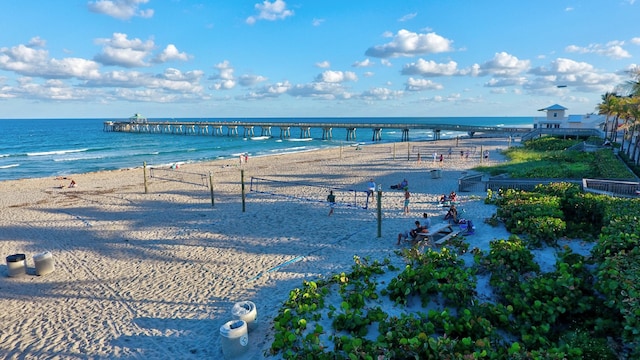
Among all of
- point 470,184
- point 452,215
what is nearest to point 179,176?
point 470,184

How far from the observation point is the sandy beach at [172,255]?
691 centimetres

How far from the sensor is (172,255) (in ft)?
35.5

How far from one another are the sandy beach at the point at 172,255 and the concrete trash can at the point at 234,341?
0.62 feet

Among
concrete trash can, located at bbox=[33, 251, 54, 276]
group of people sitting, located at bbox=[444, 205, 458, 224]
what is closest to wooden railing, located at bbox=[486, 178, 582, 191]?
group of people sitting, located at bbox=[444, 205, 458, 224]

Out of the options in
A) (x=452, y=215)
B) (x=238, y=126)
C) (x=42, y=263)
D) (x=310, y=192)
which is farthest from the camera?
(x=238, y=126)

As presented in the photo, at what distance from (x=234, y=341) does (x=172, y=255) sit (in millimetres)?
5767

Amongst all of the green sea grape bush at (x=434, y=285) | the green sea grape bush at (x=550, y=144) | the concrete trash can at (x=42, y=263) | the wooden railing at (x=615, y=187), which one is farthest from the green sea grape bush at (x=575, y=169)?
the concrete trash can at (x=42, y=263)

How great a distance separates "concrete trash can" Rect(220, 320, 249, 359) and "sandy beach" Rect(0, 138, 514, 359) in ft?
0.62

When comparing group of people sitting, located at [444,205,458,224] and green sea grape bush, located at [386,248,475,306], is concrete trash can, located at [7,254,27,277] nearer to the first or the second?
green sea grape bush, located at [386,248,475,306]

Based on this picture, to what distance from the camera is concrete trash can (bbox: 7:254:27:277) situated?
9.55 m

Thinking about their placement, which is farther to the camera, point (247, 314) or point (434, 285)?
point (434, 285)

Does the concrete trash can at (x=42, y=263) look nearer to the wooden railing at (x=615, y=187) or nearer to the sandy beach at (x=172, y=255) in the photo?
the sandy beach at (x=172, y=255)

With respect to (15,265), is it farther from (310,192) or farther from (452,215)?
(452,215)

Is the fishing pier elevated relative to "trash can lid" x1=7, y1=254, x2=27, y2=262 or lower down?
elevated
